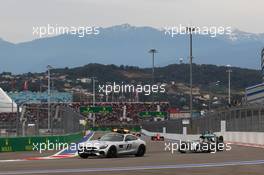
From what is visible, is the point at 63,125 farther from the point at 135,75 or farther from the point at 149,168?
the point at 135,75

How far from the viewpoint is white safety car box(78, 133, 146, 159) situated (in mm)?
25761

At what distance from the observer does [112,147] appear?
26141 mm

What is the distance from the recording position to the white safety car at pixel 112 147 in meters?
25.8

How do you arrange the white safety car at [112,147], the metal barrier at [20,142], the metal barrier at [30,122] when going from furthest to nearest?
the metal barrier at [20,142], the metal barrier at [30,122], the white safety car at [112,147]

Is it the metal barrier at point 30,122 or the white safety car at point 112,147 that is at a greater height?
the metal barrier at point 30,122

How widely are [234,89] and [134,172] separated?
170 metres

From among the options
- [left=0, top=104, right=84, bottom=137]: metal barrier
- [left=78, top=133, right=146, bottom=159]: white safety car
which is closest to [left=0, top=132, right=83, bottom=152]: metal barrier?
[left=0, top=104, right=84, bottom=137]: metal barrier

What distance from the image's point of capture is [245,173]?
651 inches

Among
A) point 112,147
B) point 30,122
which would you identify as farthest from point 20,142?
point 112,147

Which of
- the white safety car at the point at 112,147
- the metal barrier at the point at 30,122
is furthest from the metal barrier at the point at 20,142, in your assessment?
the white safety car at the point at 112,147

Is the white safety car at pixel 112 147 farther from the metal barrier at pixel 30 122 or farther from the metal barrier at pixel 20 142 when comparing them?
the metal barrier at pixel 20 142

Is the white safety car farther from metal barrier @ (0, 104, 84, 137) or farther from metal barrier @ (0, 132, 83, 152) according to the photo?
metal barrier @ (0, 132, 83, 152)

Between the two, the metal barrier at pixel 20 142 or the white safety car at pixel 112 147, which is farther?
the metal barrier at pixel 20 142

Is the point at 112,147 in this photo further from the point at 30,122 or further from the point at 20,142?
the point at 30,122
